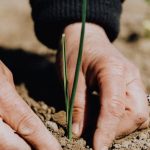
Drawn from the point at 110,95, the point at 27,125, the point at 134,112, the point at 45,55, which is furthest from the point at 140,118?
the point at 45,55

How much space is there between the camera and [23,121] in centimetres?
148

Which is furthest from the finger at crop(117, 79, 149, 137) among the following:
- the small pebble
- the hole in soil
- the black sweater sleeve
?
the black sweater sleeve

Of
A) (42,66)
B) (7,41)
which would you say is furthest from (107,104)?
(7,41)

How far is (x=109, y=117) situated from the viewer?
1.58m

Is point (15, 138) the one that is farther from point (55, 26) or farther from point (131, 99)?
point (55, 26)

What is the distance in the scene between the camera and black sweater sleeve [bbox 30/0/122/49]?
7.09 feet

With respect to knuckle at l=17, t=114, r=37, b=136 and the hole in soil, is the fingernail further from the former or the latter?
knuckle at l=17, t=114, r=37, b=136

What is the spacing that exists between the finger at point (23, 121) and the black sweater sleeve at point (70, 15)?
0.76m

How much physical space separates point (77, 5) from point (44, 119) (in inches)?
27.7

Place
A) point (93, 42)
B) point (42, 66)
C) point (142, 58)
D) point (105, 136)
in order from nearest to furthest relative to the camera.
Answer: point (105, 136) → point (93, 42) → point (42, 66) → point (142, 58)

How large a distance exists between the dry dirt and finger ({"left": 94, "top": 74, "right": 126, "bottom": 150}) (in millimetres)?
59

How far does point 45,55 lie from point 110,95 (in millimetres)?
1377

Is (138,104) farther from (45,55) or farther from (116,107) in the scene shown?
(45,55)

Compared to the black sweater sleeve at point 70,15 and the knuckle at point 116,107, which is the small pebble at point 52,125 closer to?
the knuckle at point 116,107
